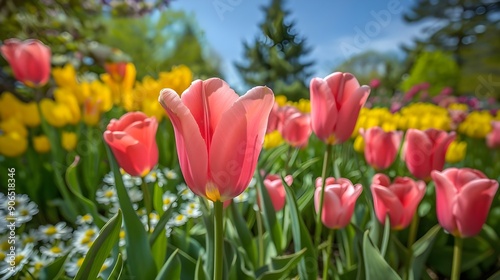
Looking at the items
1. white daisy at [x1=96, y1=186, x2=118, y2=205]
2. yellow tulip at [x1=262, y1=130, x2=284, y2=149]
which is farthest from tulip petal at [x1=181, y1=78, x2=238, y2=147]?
yellow tulip at [x1=262, y1=130, x2=284, y2=149]

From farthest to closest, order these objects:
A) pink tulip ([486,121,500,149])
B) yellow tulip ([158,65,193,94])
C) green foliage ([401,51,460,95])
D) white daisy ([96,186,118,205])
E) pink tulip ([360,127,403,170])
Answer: green foliage ([401,51,460,95])
pink tulip ([486,121,500,149])
yellow tulip ([158,65,193,94])
white daisy ([96,186,118,205])
pink tulip ([360,127,403,170])

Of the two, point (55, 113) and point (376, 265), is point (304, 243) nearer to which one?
point (376, 265)

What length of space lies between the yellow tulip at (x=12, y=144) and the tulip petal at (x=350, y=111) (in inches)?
40.4

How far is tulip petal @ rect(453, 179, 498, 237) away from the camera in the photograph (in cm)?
54

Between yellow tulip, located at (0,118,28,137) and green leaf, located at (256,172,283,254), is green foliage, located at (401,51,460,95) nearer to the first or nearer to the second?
yellow tulip, located at (0,118,28,137)

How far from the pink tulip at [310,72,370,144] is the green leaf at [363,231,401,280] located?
6.0 inches

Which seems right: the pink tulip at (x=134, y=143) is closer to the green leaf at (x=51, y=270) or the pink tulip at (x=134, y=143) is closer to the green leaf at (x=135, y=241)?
the green leaf at (x=135, y=241)

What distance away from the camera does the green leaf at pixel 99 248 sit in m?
0.42

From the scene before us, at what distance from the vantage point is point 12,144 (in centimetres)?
118

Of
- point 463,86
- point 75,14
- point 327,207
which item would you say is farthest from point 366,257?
point 463,86

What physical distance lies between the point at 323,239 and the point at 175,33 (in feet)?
33.0

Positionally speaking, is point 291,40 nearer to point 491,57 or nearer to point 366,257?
point 366,257

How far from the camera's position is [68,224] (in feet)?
3.95

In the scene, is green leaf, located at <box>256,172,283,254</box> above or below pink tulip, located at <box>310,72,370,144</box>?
below
